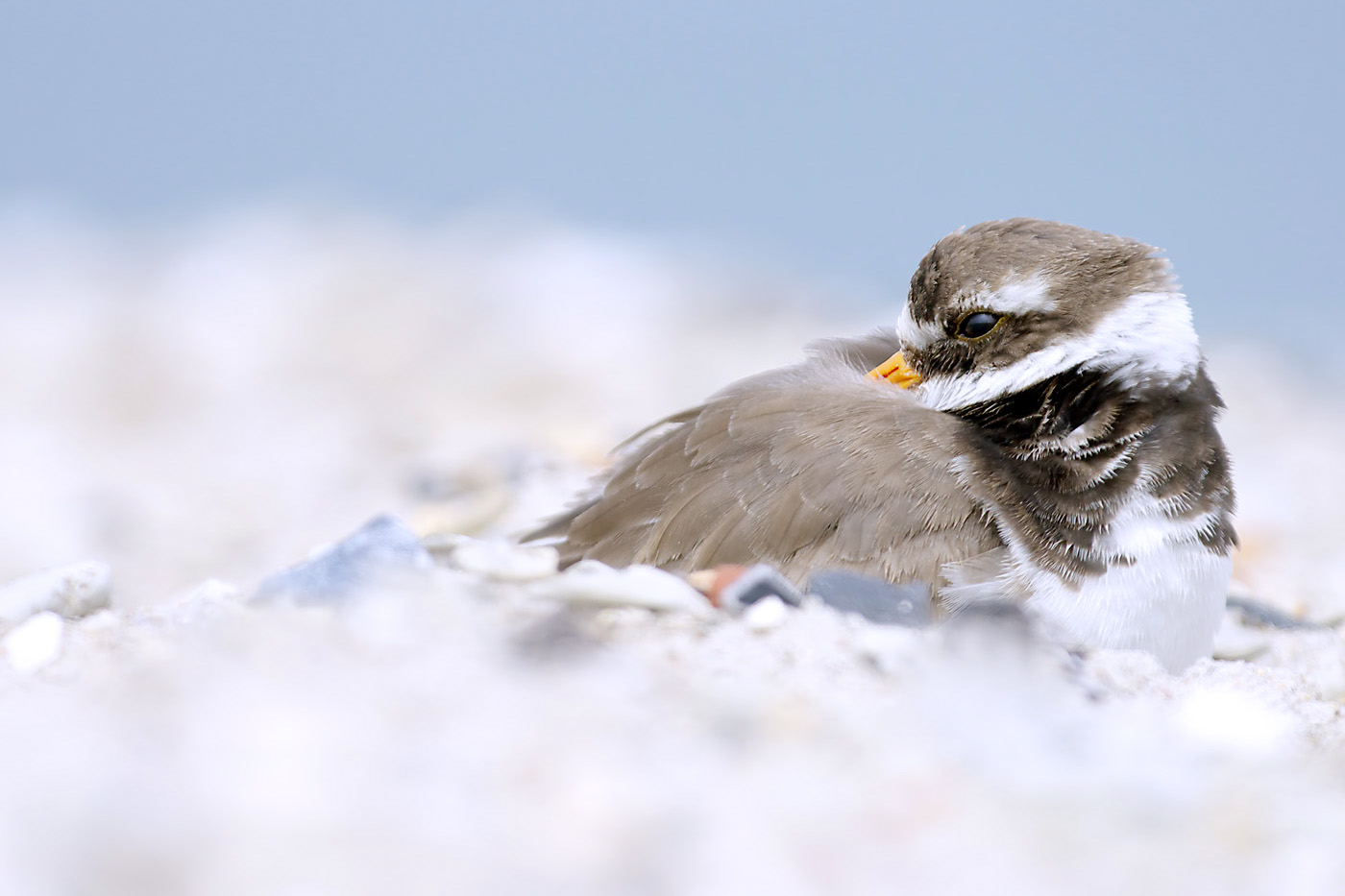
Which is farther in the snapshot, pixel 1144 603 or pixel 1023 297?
pixel 1023 297

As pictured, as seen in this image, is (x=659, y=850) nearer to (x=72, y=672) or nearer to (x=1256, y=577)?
(x=72, y=672)

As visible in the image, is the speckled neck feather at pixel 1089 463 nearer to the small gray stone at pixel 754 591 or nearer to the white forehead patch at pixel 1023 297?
the white forehead patch at pixel 1023 297

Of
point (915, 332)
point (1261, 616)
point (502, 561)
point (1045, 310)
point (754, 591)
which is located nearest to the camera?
point (754, 591)

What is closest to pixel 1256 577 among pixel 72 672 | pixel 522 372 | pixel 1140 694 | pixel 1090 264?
pixel 1090 264

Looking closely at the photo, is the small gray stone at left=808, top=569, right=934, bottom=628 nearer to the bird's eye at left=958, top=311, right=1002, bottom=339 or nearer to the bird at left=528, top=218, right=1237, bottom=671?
the bird at left=528, top=218, right=1237, bottom=671

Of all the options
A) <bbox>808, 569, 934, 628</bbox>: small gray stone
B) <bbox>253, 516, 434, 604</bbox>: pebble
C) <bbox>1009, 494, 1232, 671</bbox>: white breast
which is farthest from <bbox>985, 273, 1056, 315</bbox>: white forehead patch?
<bbox>253, 516, 434, 604</bbox>: pebble

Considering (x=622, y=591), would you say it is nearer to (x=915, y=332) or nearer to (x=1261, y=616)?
(x=915, y=332)

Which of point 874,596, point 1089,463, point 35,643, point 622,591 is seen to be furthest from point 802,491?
point 35,643

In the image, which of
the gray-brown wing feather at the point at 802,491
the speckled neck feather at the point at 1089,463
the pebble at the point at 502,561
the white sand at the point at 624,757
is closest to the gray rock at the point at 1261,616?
the white sand at the point at 624,757
